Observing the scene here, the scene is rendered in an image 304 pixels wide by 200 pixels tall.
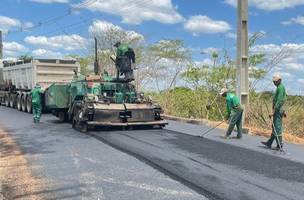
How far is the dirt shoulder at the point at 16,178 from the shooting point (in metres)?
7.55

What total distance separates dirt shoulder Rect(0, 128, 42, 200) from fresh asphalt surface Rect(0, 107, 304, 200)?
19 cm

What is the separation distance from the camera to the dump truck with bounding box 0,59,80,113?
24.6m

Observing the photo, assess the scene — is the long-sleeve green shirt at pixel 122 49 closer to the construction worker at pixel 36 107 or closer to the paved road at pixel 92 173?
the paved road at pixel 92 173

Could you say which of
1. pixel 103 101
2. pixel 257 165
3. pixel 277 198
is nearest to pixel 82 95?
pixel 103 101

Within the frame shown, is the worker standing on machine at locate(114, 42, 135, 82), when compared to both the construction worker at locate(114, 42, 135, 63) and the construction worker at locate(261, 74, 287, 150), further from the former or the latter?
the construction worker at locate(261, 74, 287, 150)

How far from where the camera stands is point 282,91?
39.8ft

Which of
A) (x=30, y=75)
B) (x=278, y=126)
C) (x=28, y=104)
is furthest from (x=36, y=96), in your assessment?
(x=278, y=126)

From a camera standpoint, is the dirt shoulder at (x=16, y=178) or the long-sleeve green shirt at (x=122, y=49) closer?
the dirt shoulder at (x=16, y=178)

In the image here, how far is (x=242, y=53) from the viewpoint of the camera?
18.0 m

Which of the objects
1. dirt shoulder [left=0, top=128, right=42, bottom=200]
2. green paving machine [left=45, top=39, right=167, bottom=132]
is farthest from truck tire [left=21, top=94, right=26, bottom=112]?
dirt shoulder [left=0, top=128, right=42, bottom=200]

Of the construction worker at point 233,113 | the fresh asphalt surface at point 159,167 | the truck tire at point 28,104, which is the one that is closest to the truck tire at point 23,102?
the truck tire at point 28,104

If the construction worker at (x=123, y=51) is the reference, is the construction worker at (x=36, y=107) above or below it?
below

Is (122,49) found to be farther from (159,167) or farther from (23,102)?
(23,102)

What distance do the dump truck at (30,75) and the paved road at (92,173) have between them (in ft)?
33.2
